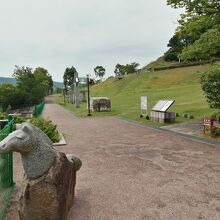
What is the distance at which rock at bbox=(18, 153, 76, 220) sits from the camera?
484 centimetres

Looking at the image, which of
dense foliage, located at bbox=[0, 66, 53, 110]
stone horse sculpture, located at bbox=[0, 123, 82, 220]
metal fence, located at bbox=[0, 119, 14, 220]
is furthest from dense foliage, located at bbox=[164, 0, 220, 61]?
dense foliage, located at bbox=[0, 66, 53, 110]

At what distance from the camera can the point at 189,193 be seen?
21.7 ft

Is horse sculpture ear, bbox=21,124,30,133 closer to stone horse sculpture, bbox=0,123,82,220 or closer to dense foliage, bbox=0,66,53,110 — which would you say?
stone horse sculpture, bbox=0,123,82,220

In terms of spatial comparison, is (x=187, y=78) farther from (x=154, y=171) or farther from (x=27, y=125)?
(x=27, y=125)

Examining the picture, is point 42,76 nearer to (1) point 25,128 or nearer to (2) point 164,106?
(2) point 164,106

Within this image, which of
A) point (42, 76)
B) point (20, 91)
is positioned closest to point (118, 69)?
point (42, 76)

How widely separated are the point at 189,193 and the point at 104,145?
6238mm

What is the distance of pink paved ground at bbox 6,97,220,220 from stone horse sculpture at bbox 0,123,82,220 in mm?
667

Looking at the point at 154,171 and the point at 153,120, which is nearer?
the point at 154,171

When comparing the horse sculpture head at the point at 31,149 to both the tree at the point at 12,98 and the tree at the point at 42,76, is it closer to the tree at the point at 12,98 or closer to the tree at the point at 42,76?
the tree at the point at 12,98

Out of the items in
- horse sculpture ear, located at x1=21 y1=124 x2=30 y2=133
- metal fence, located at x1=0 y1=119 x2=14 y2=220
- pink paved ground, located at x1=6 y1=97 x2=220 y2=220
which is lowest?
pink paved ground, located at x1=6 y1=97 x2=220 y2=220

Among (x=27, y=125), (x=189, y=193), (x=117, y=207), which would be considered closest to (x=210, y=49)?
(x=189, y=193)

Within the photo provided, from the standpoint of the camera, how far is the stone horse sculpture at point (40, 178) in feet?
15.7

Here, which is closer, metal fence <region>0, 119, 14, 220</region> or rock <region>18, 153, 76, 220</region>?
rock <region>18, 153, 76, 220</region>
